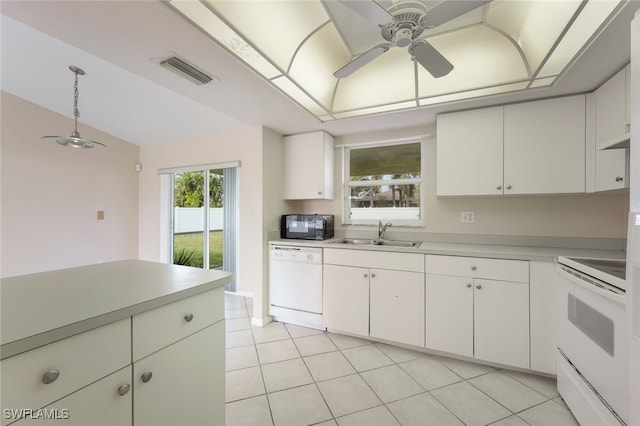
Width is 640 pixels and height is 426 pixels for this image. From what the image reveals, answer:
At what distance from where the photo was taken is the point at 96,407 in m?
0.79

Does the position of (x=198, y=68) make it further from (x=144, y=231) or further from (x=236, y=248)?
(x=144, y=231)

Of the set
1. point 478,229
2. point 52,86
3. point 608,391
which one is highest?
point 52,86

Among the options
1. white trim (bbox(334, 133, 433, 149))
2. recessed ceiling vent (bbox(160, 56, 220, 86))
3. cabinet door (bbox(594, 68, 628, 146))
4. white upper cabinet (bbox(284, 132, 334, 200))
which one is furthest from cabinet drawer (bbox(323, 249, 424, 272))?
recessed ceiling vent (bbox(160, 56, 220, 86))

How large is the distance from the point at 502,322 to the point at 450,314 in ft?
1.18

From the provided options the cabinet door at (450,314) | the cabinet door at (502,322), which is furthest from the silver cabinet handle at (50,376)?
the cabinet door at (502,322)

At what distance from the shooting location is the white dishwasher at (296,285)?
2672mm

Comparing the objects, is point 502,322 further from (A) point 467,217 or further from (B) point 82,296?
(B) point 82,296

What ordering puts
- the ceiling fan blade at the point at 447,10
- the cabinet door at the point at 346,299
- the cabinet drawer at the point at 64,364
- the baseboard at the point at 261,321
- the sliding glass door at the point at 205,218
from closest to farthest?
the cabinet drawer at the point at 64,364
the ceiling fan blade at the point at 447,10
the cabinet door at the point at 346,299
the baseboard at the point at 261,321
the sliding glass door at the point at 205,218

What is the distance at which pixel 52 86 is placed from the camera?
9.29ft

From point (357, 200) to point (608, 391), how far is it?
7.97ft

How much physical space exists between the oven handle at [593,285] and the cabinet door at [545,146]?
77 cm

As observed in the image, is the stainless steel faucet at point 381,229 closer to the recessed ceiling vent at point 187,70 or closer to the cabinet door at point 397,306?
the cabinet door at point 397,306

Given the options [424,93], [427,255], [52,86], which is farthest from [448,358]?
[52,86]

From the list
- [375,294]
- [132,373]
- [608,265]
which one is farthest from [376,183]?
[132,373]
